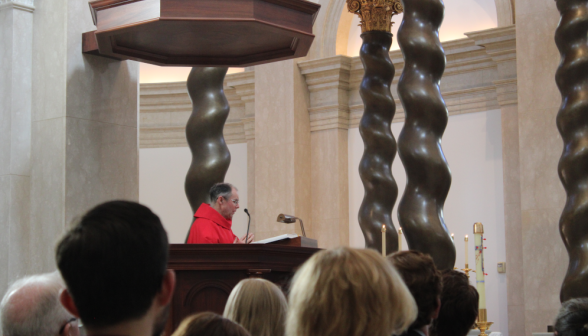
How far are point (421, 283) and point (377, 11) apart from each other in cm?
765

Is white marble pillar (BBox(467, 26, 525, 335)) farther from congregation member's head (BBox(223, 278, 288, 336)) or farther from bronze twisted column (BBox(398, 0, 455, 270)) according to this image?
congregation member's head (BBox(223, 278, 288, 336))

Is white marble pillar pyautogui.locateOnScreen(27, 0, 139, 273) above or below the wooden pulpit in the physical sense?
above

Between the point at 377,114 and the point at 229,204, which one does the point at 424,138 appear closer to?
the point at 229,204

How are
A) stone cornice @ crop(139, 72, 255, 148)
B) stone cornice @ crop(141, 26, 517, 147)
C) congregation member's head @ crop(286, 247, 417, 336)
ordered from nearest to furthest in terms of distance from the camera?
congregation member's head @ crop(286, 247, 417, 336) < stone cornice @ crop(141, 26, 517, 147) < stone cornice @ crop(139, 72, 255, 148)

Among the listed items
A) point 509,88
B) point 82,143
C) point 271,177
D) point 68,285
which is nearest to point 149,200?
point 271,177

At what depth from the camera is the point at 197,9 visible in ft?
17.8

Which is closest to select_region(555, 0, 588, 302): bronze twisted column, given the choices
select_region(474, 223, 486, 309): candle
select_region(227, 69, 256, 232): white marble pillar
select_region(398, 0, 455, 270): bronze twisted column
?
select_region(398, 0, 455, 270): bronze twisted column

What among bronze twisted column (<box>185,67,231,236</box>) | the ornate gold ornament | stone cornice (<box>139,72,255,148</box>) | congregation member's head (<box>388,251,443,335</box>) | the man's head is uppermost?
the ornate gold ornament

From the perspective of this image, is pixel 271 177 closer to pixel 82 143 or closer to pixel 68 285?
pixel 82 143

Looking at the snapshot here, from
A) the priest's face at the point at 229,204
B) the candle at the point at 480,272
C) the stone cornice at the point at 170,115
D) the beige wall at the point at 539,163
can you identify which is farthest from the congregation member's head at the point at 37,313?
the stone cornice at the point at 170,115

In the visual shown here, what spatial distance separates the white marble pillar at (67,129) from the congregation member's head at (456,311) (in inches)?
159

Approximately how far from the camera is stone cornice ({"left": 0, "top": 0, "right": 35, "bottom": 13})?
638cm

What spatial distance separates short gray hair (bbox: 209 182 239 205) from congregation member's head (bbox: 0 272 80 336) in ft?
14.6

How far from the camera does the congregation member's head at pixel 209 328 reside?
77.8 inches
